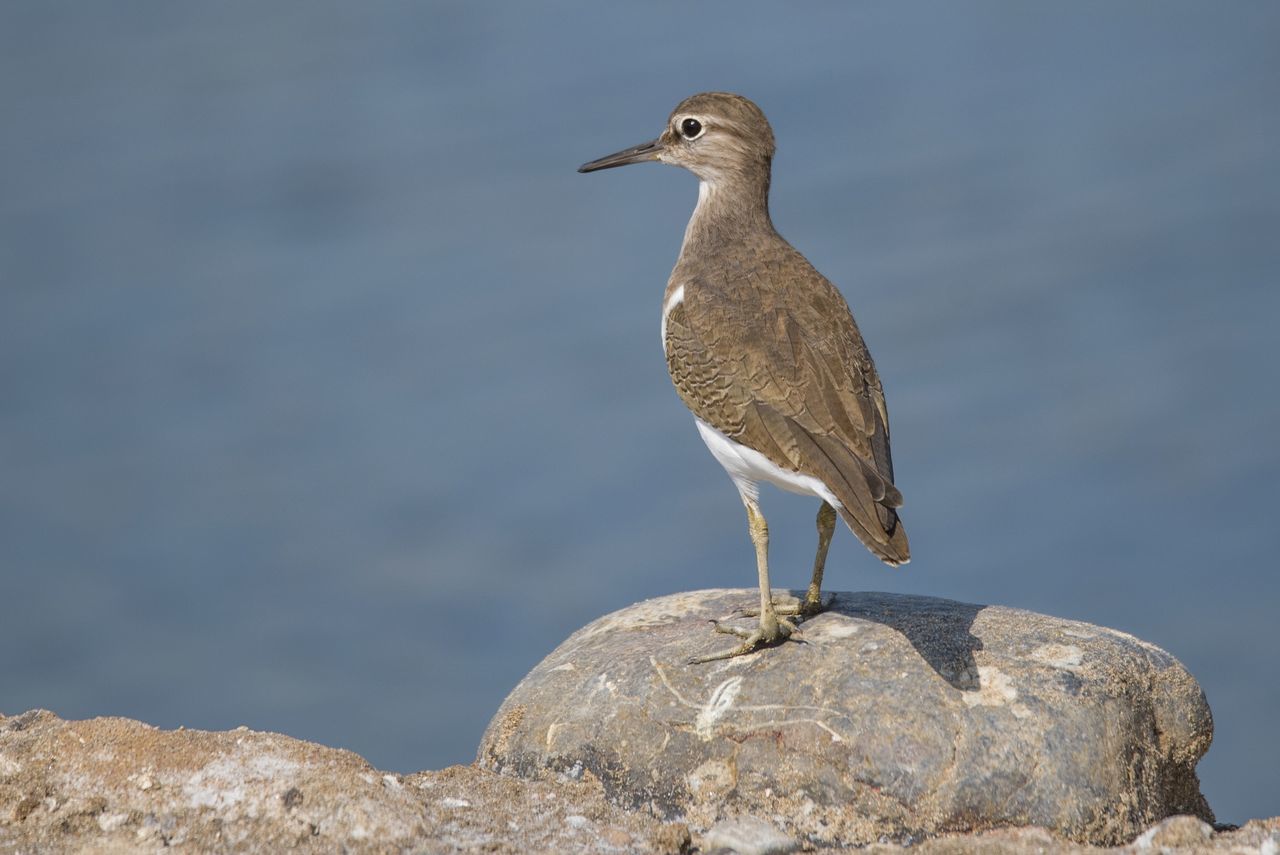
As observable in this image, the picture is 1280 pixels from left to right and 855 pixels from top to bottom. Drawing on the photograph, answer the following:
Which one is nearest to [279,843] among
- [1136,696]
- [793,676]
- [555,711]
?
[555,711]

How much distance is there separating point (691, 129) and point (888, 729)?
4834 millimetres

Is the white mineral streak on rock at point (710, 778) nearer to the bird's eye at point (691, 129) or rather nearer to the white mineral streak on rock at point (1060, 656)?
the white mineral streak on rock at point (1060, 656)

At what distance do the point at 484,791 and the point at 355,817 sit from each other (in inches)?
46.1

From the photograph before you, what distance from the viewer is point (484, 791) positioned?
7715mm

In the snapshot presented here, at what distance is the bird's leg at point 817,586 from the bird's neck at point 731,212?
211 cm

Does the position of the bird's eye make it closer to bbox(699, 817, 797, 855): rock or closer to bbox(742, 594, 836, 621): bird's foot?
bbox(742, 594, 836, 621): bird's foot

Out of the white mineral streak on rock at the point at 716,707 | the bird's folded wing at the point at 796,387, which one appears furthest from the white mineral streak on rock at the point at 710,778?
the bird's folded wing at the point at 796,387

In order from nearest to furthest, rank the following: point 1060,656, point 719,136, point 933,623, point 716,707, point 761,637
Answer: point 716,707
point 1060,656
point 761,637
point 933,623
point 719,136

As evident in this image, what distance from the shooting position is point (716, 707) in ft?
26.1

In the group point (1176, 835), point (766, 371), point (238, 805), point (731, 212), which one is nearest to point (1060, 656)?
point (1176, 835)

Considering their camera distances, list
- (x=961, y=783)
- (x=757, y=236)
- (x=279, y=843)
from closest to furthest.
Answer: (x=279, y=843)
(x=961, y=783)
(x=757, y=236)

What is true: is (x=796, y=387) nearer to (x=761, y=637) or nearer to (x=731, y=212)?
(x=761, y=637)

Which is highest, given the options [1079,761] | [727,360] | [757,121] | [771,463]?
[757,121]

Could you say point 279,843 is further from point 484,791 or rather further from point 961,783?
point 961,783
